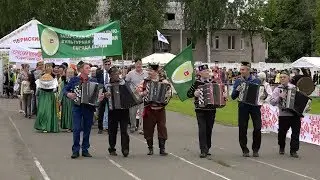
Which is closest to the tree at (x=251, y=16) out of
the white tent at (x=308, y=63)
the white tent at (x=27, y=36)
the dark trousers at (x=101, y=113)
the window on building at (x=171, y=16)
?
the window on building at (x=171, y=16)

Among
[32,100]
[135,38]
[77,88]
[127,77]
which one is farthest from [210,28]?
[77,88]

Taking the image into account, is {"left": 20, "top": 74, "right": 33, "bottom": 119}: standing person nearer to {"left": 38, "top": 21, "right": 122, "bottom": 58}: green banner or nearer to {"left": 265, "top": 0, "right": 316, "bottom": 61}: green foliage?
{"left": 38, "top": 21, "right": 122, "bottom": 58}: green banner

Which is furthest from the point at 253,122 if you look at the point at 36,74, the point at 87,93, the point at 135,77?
the point at 36,74

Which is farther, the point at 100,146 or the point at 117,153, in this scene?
the point at 100,146

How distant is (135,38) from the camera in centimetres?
7469

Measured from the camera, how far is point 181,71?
14219 millimetres

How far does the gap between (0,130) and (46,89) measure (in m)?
1.95

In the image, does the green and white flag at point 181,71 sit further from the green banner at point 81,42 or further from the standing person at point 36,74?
the standing person at point 36,74

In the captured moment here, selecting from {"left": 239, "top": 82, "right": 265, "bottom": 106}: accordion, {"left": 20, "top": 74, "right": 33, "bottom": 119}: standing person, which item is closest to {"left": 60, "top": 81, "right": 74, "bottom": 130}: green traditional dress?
{"left": 20, "top": 74, "right": 33, "bottom": 119}: standing person

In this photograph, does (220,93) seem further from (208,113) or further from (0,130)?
(0,130)

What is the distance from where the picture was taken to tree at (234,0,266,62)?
257 ft

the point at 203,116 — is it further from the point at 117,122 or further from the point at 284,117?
the point at 284,117

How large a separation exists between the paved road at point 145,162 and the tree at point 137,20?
56.6 meters

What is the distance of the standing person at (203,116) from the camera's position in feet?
44.5
